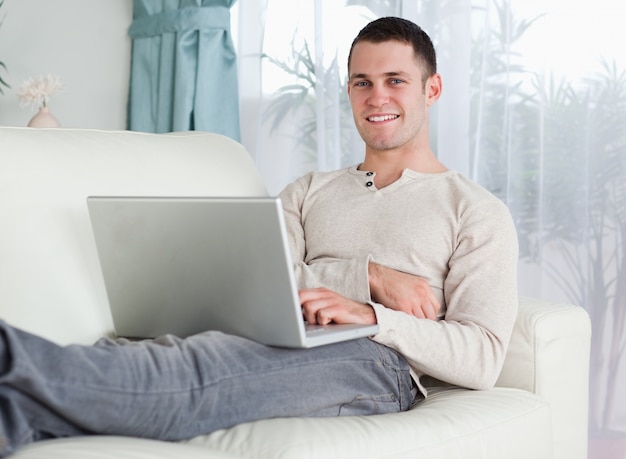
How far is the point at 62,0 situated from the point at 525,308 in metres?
2.48

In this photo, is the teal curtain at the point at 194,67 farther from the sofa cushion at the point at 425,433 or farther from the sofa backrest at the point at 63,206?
the sofa cushion at the point at 425,433

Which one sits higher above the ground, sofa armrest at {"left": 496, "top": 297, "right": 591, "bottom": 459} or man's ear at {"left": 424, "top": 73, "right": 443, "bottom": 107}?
man's ear at {"left": 424, "top": 73, "right": 443, "bottom": 107}

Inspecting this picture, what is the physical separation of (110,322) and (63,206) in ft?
0.75

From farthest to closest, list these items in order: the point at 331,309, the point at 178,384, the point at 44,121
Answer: the point at 44,121
the point at 331,309
the point at 178,384

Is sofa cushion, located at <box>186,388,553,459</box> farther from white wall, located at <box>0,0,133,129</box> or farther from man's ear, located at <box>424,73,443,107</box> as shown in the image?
white wall, located at <box>0,0,133,129</box>

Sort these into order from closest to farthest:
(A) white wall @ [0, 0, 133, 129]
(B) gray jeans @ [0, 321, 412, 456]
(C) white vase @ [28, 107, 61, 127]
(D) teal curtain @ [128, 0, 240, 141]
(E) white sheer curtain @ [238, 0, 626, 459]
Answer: (B) gray jeans @ [0, 321, 412, 456] → (E) white sheer curtain @ [238, 0, 626, 459] → (C) white vase @ [28, 107, 61, 127] → (D) teal curtain @ [128, 0, 240, 141] → (A) white wall @ [0, 0, 133, 129]

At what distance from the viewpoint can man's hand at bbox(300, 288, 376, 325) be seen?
5.08ft

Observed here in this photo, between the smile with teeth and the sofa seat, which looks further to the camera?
the smile with teeth

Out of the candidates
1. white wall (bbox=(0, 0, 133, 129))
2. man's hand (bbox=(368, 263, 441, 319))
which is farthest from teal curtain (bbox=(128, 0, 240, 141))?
man's hand (bbox=(368, 263, 441, 319))

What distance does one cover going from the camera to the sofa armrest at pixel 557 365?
171 centimetres

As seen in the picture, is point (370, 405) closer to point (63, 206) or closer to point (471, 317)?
point (471, 317)

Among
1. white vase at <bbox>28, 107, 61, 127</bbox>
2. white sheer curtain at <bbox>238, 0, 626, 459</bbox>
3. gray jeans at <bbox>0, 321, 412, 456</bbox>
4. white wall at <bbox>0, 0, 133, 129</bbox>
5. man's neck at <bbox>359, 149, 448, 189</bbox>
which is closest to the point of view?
gray jeans at <bbox>0, 321, 412, 456</bbox>

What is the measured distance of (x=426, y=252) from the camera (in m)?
1.80

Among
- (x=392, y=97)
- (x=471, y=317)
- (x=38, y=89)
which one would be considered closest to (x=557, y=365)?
(x=471, y=317)
